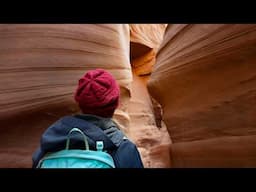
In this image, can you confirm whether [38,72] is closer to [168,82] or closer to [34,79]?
[34,79]

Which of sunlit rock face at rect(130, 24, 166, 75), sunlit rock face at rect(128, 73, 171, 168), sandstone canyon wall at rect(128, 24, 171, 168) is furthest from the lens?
sunlit rock face at rect(130, 24, 166, 75)

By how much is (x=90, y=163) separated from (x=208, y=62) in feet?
3.16

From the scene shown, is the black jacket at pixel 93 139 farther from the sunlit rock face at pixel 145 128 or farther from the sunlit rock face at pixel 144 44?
the sunlit rock face at pixel 144 44

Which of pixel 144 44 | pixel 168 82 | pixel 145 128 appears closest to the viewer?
pixel 168 82

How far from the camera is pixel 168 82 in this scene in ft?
6.62

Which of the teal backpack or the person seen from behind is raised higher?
the person seen from behind

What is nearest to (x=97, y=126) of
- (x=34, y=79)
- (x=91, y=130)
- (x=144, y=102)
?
(x=91, y=130)

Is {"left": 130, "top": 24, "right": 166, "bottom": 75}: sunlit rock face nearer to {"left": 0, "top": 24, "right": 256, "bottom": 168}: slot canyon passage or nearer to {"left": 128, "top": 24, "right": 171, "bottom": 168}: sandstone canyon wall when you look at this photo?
{"left": 128, "top": 24, "right": 171, "bottom": 168}: sandstone canyon wall

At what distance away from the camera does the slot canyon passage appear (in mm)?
1484

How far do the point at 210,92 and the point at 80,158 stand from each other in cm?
97

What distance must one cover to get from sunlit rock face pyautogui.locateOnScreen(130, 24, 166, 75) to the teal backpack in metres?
2.86

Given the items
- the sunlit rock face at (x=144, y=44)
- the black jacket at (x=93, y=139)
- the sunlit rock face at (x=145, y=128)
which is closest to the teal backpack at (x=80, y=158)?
the black jacket at (x=93, y=139)

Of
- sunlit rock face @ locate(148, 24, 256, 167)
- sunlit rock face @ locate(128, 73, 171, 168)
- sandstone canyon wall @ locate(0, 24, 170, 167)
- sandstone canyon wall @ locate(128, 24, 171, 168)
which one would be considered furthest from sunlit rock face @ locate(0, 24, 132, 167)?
sandstone canyon wall @ locate(128, 24, 171, 168)
